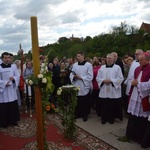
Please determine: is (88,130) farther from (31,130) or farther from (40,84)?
(40,84)

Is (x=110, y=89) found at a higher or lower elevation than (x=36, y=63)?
lower

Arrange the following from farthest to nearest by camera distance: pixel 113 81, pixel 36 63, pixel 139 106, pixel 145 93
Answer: pixel 113 81 → pixel 139 106 → pixel 145 93 → pixel 36 63

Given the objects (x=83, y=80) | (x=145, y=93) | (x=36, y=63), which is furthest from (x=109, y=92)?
(x=36, y=63)

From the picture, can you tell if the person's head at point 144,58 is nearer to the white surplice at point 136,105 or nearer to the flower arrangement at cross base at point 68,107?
the white surplice at point 136,105

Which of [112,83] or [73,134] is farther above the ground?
[112,83]

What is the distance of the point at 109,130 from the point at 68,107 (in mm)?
1317

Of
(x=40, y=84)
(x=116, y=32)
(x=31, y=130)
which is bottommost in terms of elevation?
A: (x=31, y=130)

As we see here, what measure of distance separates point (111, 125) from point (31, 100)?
135 inches

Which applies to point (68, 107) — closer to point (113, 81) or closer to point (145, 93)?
point (113, 81)

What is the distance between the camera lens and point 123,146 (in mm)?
→ 4613

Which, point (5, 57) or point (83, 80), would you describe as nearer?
point (5, 57)

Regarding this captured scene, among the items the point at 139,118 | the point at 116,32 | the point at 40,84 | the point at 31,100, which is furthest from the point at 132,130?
the point at 116,32

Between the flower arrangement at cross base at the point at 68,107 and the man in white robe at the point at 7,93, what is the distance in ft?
5.87

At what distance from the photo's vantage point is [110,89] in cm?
614
